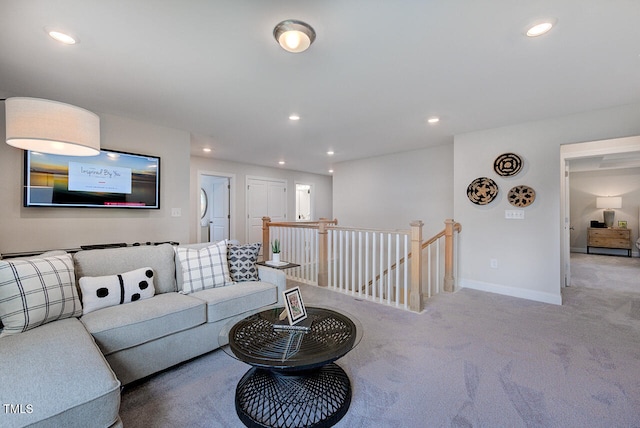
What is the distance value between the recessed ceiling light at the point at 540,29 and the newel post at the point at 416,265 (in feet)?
6.12

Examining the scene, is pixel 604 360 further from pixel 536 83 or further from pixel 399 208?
pixel 399 208

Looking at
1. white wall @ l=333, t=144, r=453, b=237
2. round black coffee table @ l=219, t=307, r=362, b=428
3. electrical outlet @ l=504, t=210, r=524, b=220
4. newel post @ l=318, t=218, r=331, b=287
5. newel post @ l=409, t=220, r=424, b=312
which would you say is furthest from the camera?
white wall @ l=333, t=144, r=453, b=237

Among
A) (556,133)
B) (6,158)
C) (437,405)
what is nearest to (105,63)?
(6,158)

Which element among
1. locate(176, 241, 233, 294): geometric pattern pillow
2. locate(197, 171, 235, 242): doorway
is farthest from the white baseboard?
locate(197, 171, 235, 242): doorway

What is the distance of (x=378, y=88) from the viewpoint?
2.66 metres

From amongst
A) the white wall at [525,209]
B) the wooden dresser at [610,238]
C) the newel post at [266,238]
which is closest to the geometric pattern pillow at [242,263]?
the newel post at [266,238]

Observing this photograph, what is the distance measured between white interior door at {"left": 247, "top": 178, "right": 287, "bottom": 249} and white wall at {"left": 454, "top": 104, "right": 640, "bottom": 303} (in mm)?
4497

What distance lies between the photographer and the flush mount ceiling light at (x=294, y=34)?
1.71 metres

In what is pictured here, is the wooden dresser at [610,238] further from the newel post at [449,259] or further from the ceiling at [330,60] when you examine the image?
the newel post at [449,259]

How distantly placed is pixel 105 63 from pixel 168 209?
6.72 ft

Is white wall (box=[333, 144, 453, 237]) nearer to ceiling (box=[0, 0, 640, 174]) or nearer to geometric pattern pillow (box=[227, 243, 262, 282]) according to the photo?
ceiling (box=[0, 0, 640, 174])

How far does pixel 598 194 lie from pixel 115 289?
1045 cm

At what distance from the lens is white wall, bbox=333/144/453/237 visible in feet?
16.6

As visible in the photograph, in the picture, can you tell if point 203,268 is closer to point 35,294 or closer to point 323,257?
point 35,294
